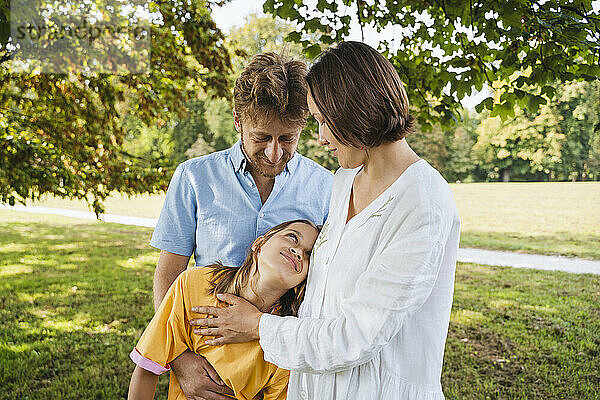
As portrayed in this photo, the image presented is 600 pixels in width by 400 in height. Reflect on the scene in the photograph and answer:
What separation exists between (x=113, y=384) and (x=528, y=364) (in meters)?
4.01

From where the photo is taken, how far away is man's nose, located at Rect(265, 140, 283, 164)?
2.23m

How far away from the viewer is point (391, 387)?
→ 164cm

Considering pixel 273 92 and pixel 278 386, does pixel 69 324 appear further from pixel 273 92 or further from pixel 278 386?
pixel 273 92

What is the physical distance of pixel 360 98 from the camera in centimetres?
157

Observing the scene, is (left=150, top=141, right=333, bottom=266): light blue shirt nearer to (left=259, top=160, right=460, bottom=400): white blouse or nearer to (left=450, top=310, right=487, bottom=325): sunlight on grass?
(left=259, top=160, right=460, bottom=400): white blouse

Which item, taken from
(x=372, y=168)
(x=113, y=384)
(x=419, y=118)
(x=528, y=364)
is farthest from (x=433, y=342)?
(x=528, y=364)

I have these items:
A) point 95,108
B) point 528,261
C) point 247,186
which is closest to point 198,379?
point 247,186

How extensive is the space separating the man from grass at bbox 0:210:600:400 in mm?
2967

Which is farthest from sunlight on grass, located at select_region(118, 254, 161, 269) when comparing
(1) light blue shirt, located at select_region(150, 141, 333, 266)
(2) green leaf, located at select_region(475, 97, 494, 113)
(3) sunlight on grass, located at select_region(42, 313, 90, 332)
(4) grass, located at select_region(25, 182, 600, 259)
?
(1) light blue shirt, located at select_region(150, 141, 333, 266)

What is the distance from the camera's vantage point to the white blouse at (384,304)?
4.89ft

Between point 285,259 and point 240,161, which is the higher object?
point 240,161

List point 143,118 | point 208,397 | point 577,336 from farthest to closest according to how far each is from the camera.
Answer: point 143,118
point 577,336
point 208,397

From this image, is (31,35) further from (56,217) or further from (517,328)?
(56,217)

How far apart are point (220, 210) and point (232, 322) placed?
59 cm
